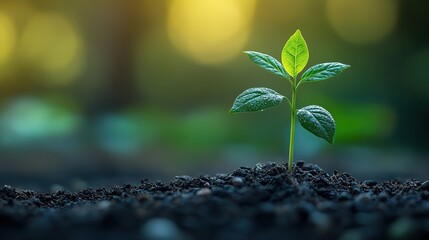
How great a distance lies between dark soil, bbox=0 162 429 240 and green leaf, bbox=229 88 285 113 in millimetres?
Result: 215

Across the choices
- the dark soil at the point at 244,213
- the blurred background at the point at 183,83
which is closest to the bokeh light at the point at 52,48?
the blurred background at the point at 183,83

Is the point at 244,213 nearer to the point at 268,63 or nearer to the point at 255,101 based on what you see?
the point at 255,101

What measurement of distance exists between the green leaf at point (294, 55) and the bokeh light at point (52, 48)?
5496 mm

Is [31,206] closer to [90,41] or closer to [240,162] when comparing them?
[240,162]

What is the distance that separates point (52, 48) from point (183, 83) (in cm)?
173

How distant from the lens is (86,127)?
6285 mm

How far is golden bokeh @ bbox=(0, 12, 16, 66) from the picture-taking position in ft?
22.4

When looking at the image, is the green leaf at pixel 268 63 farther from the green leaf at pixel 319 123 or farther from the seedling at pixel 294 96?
the green leaf at pixel 319 123

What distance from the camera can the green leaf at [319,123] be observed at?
159 cm

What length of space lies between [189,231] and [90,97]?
6.08m

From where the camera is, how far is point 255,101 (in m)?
1.64

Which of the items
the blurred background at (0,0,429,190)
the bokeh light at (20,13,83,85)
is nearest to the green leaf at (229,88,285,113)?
the blurred background at (0,0,429,190)

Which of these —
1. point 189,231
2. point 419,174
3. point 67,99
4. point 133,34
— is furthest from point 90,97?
point 189,231

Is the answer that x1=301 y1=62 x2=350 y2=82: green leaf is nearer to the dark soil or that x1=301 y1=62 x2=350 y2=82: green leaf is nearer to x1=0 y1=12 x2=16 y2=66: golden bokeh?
the dark soil
